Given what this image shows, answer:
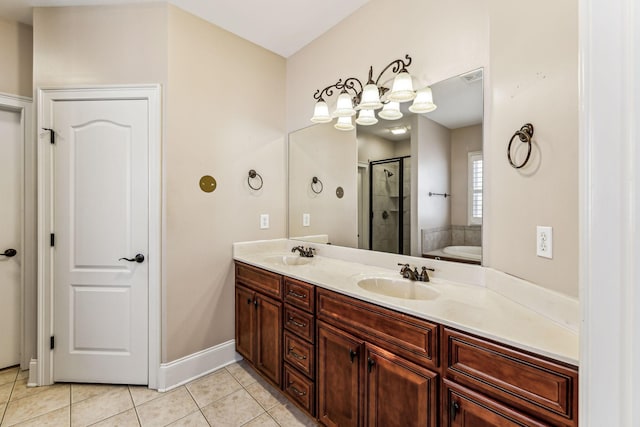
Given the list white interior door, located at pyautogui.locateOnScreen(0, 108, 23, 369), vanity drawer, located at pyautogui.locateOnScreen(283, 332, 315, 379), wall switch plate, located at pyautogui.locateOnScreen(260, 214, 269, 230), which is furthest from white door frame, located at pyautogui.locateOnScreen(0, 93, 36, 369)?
vanity drawer, located at pyautogui.locateOnScreen(283, 332, 315, 379)

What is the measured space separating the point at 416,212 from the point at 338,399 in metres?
1.16

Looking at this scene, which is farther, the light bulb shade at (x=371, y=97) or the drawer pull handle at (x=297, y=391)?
the light bulb shade at (x=371, y=97)

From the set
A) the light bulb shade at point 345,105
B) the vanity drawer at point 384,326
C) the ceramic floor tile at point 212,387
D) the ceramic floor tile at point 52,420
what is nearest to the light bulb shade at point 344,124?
the light bulb shade at point 345,105

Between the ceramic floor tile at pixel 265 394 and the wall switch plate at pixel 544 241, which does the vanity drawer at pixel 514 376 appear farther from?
the ceramic floor tile at pixel 265 394

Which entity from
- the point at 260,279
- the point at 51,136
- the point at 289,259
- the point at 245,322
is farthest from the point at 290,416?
the point at 51,136

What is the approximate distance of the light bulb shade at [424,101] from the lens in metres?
1.76

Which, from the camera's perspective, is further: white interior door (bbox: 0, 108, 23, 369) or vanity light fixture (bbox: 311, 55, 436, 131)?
white interior door (bbox: 0, 108, 23, 369)

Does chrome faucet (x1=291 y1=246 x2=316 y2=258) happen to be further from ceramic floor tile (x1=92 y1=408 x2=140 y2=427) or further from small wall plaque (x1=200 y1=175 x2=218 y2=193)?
ceramic floor tile (x1=92 y1=408 x2=140 y2=427)

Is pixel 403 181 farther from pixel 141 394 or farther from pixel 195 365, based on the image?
pixel 141 394

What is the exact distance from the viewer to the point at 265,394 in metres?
2.04

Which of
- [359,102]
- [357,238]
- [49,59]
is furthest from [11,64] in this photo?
[357,238]

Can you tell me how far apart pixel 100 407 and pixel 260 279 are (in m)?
1.27

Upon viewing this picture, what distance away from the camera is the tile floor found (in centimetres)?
177

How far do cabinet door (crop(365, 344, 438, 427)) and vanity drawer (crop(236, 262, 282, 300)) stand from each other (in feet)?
2.54
